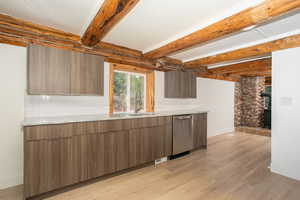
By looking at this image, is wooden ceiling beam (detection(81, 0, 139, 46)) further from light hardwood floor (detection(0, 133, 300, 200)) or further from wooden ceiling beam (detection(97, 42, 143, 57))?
light hardwood floor (detection(0, 133, 300, 200))

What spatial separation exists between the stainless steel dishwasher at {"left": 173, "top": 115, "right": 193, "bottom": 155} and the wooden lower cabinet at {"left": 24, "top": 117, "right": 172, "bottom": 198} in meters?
0.60

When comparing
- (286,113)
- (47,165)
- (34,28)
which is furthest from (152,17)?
(286,113)

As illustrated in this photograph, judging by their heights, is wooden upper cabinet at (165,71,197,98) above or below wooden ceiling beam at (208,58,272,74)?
below

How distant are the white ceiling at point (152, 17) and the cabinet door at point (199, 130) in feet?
6.29

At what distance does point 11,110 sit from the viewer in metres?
2.15

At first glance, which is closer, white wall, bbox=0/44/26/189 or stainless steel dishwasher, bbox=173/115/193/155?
white wall, bbox=0/44/26/189

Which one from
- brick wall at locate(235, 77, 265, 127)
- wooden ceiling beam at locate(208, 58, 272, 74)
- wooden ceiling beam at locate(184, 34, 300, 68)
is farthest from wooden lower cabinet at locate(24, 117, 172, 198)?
brick wall at locate(235, 77, 265, 127)

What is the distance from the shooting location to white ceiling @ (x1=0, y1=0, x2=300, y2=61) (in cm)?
167

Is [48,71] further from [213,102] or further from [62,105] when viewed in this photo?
[213,102]

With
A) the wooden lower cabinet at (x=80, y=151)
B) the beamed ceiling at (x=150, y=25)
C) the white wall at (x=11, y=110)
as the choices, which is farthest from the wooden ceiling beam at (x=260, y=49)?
the white wall at (x=11, y=110)

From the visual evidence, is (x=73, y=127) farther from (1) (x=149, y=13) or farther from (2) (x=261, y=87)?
(2) (x=261, y=87)

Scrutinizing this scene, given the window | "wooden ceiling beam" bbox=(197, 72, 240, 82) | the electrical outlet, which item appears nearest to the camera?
the electrical outlet

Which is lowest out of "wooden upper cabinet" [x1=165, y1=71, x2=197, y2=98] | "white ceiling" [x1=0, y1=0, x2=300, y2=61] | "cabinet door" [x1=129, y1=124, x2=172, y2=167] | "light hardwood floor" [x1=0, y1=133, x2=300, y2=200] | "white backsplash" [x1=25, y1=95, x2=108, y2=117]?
"light hardwood floor" [x1=0, y1=133, x2=300, y2=200]

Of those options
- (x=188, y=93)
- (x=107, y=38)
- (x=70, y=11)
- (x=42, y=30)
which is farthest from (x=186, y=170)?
(x=42, y=30)
